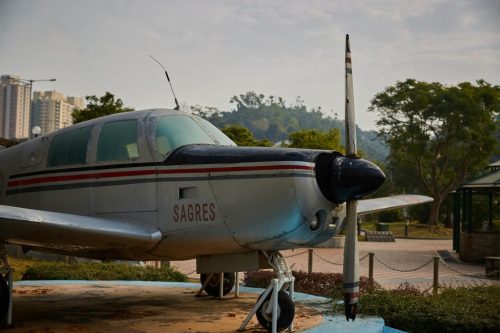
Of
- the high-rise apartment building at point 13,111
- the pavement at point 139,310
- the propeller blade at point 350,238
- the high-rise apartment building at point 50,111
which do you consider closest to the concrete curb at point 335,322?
the pavement at point 139,310

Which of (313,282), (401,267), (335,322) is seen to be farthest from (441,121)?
(335,322)

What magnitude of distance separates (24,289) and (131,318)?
384 centimetres

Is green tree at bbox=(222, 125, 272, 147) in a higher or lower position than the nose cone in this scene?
higher

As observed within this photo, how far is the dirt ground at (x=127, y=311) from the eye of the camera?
25.4 feet

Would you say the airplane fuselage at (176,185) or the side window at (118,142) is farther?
the side window at (118,142)

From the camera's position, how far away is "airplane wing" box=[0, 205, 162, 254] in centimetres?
642

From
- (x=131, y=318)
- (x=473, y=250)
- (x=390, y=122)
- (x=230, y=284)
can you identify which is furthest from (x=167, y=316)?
(x=390, y=122)

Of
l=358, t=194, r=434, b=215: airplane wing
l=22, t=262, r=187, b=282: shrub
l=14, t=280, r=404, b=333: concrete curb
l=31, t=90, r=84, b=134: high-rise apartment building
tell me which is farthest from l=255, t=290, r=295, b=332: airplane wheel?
l=31, t=90, r=84, b=134: high-rise apartment building

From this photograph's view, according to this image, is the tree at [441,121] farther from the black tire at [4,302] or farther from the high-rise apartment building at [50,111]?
the high-rise apartment building at [50,111]

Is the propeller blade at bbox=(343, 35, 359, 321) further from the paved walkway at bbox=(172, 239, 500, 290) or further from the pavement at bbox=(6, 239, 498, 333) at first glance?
the paved walkway at bbox=(172, 239, 500, 290)

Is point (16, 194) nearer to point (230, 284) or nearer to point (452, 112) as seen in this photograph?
point (230, 284)

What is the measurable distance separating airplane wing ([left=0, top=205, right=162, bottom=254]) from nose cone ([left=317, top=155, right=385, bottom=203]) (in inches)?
88.4

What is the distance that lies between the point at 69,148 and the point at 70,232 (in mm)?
1997

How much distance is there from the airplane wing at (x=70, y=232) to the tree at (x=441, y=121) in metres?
42.0
